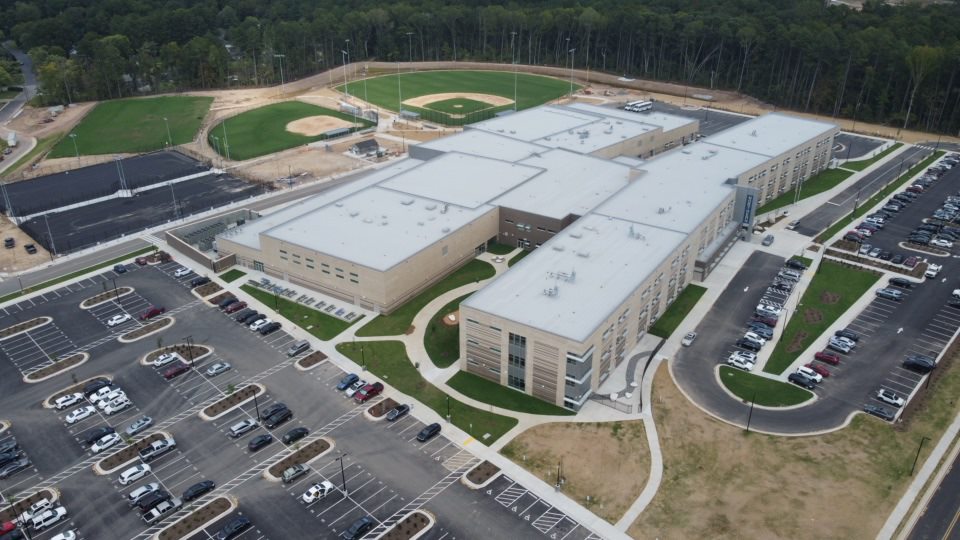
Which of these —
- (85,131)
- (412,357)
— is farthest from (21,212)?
(412,357)

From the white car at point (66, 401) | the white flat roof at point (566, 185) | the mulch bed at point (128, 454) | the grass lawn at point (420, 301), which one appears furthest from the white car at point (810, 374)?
the white car at point (66, 401)

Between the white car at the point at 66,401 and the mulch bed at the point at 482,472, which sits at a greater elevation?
the white car at the point at 66,401

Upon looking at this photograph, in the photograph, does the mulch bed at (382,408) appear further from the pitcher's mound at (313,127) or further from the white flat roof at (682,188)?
the pitcher's mound at (313,127)

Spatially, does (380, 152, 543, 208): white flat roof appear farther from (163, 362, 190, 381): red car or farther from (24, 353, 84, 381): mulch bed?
(24, 353, 84, 381): mulch bed

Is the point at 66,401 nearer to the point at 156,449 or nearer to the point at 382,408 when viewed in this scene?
the point at 156,449

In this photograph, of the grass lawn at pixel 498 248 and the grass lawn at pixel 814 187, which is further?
the grass lawn at pixel 814 187

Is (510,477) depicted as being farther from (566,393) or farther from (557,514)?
(566,393)

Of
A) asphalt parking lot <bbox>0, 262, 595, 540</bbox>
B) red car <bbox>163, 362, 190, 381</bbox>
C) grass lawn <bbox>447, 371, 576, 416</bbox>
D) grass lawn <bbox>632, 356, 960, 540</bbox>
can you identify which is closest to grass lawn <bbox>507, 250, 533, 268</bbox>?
grass lawn <bbox>447, 371, 576, 416</bbox>

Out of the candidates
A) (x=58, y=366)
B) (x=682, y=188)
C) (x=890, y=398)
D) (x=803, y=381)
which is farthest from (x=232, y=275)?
(x=890, y=398)
